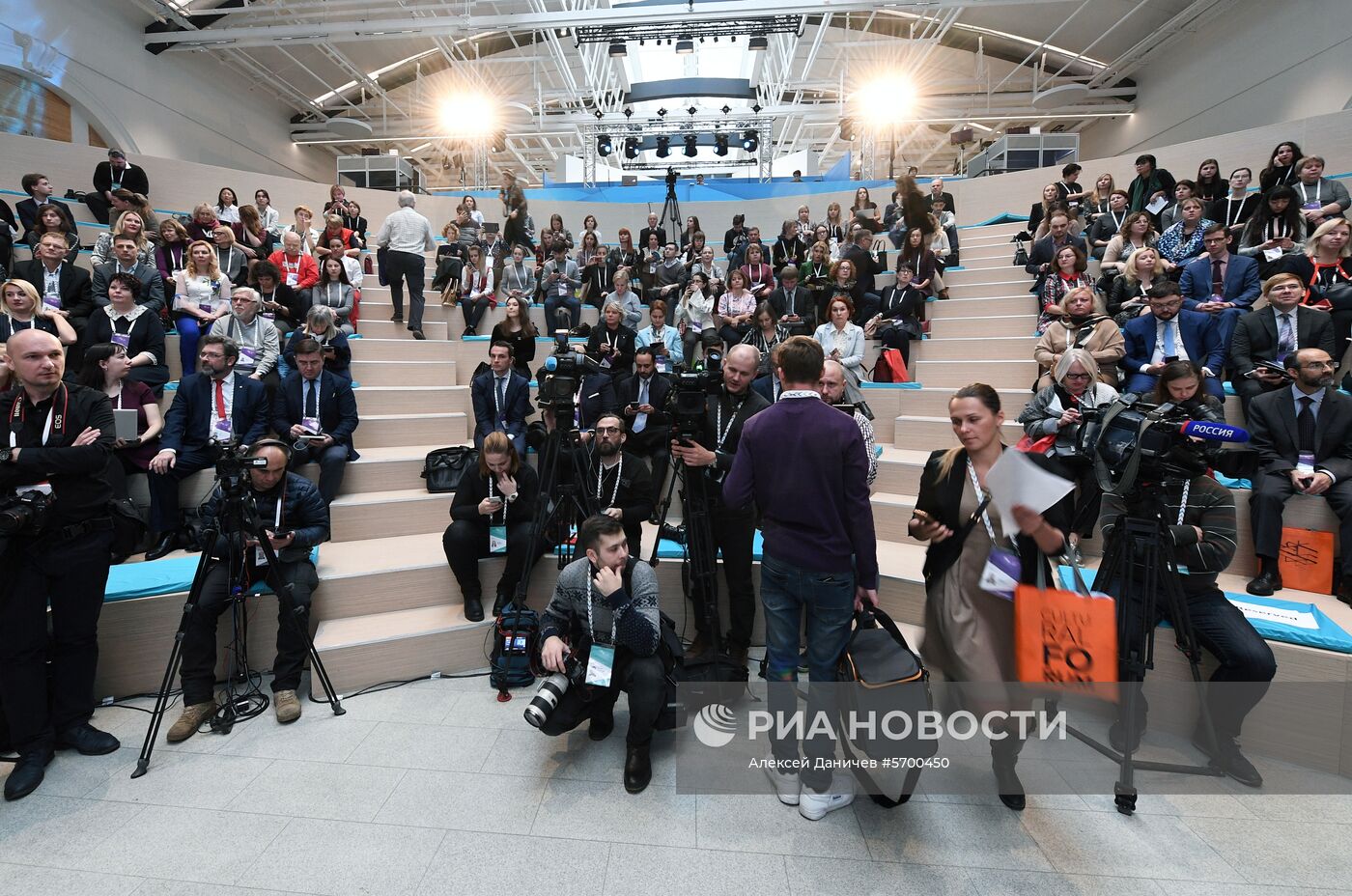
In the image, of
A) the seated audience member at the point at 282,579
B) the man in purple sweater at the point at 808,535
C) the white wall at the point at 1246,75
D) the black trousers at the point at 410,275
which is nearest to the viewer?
the man in purple sweater at the point at 808,535

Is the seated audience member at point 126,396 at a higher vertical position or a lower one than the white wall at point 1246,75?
lower

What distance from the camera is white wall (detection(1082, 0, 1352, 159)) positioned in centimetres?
887

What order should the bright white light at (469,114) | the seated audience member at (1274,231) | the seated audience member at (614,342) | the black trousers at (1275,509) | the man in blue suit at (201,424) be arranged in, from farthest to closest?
the bright white light at (469,114)
the seated audience member at (614,342)
the seated audience member at (1274,231)
the man in blue suit at (201,424)
the black trousers at (1275,509)

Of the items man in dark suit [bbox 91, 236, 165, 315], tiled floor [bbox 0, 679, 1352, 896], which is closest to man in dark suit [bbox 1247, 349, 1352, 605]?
tiled floor [bbox 0, 679, 1352, 896]

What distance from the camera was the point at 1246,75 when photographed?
1048cm

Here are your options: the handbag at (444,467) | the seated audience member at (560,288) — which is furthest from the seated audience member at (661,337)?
the handbag at (444,467)

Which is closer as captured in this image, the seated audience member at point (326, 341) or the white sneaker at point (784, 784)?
the white sneaker at point (784, 784)

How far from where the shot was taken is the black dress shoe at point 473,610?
9.99ft

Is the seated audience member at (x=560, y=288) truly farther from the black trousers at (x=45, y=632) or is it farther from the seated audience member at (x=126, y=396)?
the black trousers at (x=45, y=632)

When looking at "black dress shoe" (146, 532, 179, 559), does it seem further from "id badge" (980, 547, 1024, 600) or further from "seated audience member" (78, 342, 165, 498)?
"id badge" (980, 547, 1024, 600)

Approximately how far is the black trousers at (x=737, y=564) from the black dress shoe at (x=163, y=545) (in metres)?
2.87

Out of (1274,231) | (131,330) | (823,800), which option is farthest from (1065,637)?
(1274,231)

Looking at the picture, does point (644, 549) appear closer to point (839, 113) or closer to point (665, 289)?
point (665, 289)

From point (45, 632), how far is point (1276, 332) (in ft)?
20.5
